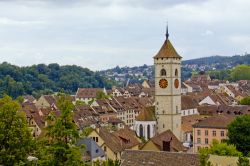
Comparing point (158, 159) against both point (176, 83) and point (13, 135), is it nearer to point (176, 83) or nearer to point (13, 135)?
point (13, 135)

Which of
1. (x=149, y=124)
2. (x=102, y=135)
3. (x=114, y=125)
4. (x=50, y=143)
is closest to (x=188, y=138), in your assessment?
(x=149, y=124)

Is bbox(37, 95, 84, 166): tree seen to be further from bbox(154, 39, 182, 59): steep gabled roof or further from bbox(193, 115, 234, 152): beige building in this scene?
bbox(154, 39, 182, 59): steep gabled roof

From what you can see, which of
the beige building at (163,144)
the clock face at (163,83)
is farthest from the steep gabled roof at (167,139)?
the clock face at (163,83)

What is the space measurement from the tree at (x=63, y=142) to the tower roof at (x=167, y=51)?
168 feet

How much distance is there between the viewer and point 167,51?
83625mm

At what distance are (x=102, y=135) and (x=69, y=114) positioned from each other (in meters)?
33.6

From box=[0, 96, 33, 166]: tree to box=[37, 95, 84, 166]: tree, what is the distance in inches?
476

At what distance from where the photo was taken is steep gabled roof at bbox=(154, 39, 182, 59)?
83250mm

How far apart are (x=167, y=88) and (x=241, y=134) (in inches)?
865

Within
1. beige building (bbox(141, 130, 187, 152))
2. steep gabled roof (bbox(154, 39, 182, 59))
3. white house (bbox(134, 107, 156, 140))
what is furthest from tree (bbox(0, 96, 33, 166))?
steep gabled roof (bbox(154, 39, 182, 59))

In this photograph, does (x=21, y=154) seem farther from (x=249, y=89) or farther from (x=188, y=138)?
(x=249, y=89)

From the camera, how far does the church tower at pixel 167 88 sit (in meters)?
83.4

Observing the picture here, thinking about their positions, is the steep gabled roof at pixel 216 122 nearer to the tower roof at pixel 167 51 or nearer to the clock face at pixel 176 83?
the clock face at pixel 176 83

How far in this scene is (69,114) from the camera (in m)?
32.8
